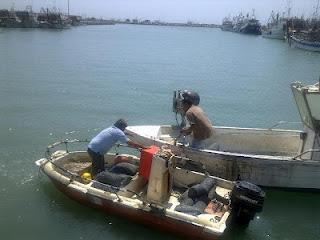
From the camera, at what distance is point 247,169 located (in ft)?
42.2

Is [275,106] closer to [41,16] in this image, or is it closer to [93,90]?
[93,90]

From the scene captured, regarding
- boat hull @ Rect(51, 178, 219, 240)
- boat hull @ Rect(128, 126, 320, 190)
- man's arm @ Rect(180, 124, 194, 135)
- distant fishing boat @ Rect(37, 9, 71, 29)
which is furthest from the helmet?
distant fishing boat @ Rect(37, 9, 71, 29)

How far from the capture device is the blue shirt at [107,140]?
1169cm

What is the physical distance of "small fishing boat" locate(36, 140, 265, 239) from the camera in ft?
32.7

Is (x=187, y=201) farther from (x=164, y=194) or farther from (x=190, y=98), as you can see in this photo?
(x=190, y=98)

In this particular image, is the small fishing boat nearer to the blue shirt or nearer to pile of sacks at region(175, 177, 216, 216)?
pile of sacks at region(175, 177, 216, 216)

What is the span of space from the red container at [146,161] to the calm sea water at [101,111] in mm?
1215

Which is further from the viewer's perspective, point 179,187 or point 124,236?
point 179,187

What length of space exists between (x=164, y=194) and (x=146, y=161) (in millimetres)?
891

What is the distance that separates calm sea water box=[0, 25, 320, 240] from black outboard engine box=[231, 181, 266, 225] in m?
0.76

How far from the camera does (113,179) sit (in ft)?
36.7

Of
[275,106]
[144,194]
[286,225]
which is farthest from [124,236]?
[275,106]

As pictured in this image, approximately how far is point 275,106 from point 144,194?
17.7m

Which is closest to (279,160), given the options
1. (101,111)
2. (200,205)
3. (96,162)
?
(200,205)
